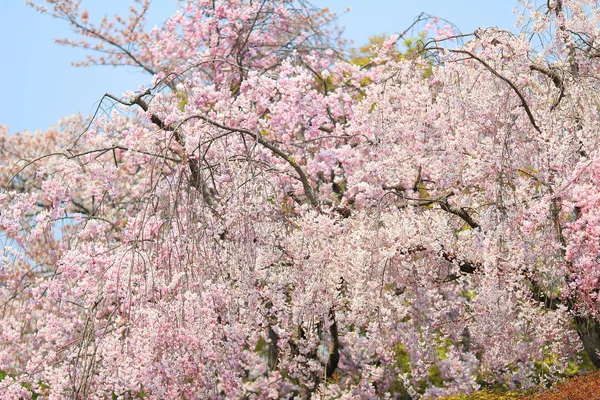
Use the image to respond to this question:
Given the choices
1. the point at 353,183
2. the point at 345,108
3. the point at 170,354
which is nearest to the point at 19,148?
the point at 345,108

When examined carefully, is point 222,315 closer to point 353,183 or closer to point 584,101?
point 353,183

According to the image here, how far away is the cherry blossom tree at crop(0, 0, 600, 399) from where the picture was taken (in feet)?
17.6

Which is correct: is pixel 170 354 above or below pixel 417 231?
below

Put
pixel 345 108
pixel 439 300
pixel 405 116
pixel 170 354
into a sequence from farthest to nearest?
1. pixel 345 108
2. pixel 405 116
3. pixel 439 300
4. pixel 170 354

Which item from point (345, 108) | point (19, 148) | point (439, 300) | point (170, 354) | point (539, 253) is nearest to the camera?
point (170, 354)

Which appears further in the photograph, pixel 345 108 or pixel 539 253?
pixel 345 108

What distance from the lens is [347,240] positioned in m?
6.08

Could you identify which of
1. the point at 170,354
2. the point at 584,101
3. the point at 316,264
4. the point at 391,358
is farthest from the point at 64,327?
the point at 584,101

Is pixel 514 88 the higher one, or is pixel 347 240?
pixel 514 88

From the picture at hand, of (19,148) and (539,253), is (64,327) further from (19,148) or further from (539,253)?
(19,148)

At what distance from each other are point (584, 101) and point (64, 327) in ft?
15.9

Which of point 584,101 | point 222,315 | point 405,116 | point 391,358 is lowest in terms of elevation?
point 391,358

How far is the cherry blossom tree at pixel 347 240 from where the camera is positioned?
17.6 feet

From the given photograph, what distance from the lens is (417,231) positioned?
611 cm
